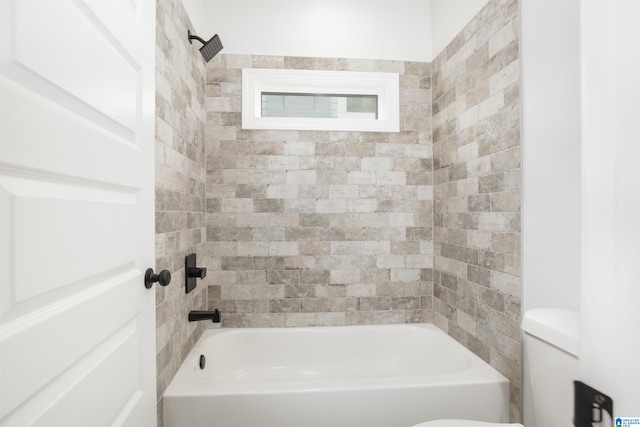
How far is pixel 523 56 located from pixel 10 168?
1.83 meters

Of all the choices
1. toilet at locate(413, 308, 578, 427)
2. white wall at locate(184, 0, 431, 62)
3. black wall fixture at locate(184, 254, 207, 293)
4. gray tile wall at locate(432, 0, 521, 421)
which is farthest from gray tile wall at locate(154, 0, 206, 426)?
gray tile wall at locate(432, 0, 521, 421)

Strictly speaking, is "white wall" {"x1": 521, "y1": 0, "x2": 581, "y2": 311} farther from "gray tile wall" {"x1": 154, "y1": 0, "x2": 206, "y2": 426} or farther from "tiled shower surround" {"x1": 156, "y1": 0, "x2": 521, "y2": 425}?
"gray tile wall" {"x1": 154, "y1": 0, "x2": 206, "y2": 426}

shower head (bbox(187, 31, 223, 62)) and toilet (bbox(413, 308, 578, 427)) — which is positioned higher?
shower head (bbox(187, 31, 223, 62))

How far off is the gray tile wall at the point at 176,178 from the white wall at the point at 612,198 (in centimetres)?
142

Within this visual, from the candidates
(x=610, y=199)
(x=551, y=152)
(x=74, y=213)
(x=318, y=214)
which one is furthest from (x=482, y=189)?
(x=74, y=213)

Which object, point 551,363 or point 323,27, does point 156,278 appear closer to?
point 551,363

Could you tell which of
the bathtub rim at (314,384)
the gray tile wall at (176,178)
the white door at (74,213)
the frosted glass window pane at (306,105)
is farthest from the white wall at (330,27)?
the bathtub rim at (314,384)

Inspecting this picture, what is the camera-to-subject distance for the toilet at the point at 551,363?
104 cm

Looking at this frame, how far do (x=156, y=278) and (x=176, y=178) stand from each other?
0.70 metres

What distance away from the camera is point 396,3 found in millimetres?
2410

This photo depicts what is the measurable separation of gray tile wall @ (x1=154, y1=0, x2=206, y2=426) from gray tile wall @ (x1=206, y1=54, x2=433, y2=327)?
0.21 metres

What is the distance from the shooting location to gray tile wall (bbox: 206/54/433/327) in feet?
7.61

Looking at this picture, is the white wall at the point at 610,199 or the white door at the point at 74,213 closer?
the white wall at the point at 610,199

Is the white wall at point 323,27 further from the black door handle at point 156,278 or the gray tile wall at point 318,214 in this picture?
the black door handle at point 156,278
